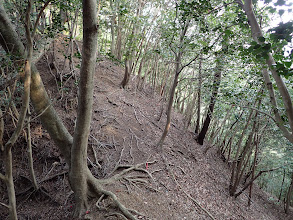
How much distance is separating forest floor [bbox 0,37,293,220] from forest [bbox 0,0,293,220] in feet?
0.12

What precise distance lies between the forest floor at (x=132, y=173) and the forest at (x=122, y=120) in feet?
0.12

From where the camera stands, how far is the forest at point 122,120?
2.86 metres

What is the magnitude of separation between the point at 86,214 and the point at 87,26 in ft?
12.6

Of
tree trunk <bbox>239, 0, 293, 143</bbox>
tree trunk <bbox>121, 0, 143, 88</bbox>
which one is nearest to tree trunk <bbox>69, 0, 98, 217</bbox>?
tree trunk <bbox>239, 0, 293, 143</bbox>

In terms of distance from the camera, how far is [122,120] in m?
8.29

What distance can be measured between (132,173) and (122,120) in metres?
3.03

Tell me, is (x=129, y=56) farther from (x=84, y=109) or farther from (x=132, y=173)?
(x=84, y=109)

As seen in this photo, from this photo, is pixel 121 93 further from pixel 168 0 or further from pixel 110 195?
pixel 110 195

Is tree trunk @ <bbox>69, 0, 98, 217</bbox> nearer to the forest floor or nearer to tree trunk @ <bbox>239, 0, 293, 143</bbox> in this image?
the forest floor

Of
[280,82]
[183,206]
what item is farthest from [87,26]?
[183,206]

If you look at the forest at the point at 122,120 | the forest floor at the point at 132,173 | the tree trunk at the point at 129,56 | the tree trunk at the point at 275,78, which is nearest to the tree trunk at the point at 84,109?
the forest at the point at 122,120

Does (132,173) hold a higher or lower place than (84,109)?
lower

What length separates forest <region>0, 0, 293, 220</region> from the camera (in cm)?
286

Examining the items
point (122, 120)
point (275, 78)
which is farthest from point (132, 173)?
point (275, 78)
